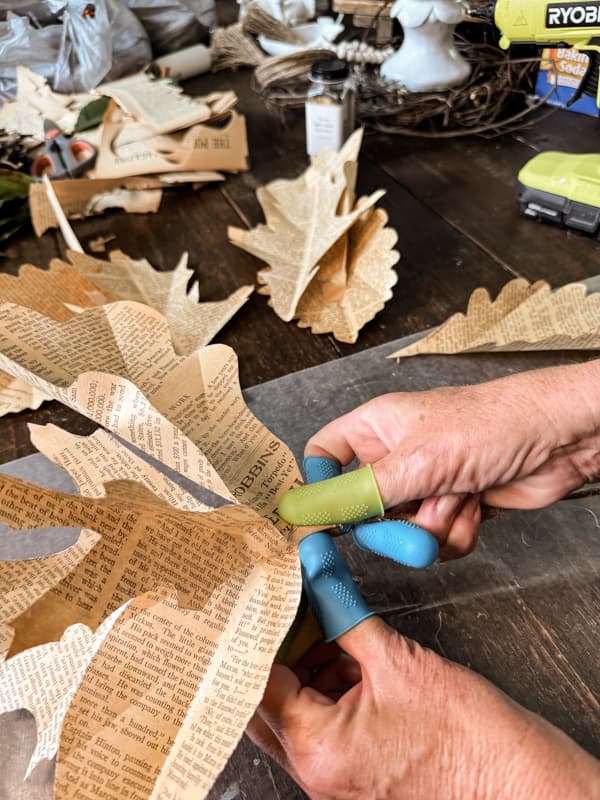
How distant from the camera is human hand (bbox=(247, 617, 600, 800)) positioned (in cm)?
38

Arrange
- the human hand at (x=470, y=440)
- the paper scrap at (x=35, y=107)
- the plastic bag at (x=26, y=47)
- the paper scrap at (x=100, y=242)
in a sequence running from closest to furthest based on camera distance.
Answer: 1. the human hand at (x=470, y=440)
2. the paper scrap at (x=100, y=242)
3. the paper scrap at (x=35, y=107)
4. the plastic bag at (x=26, y=47)

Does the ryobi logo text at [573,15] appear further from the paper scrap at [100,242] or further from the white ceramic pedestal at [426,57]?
the paper scrap at [100,242]

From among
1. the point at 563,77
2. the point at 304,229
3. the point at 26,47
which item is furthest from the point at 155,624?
the point at 26,47

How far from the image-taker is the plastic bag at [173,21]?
1.46m

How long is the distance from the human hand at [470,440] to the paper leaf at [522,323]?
0.70ft

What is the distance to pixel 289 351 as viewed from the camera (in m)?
0.81

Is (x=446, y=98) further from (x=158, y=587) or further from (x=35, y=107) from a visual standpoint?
(x=158, y=587)

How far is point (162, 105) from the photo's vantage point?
1.14 metres

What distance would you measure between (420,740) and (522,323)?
51cm

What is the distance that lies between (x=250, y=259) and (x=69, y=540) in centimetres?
52

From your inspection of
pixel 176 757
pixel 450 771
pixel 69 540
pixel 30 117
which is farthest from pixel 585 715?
pixel 30 117

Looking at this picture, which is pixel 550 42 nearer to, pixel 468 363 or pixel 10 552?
pixel 468 363

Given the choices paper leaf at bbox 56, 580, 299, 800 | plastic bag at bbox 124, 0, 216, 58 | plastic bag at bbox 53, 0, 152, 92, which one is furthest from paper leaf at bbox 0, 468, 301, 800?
plastic bag at bbox 124, 0, 216, 58

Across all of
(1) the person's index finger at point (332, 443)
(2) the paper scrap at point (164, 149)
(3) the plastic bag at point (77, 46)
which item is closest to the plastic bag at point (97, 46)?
(3) the plastic bag at point (77, 46)
